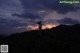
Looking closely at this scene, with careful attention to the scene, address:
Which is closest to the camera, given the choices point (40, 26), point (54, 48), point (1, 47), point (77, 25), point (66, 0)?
point (1, 47)

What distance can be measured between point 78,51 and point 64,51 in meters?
4.10

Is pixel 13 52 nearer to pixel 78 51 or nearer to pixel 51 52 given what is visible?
pixel 51 52

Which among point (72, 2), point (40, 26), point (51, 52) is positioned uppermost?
point (72, 2)

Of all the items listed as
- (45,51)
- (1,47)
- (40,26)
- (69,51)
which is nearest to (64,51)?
(69,51)

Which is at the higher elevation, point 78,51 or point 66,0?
point 66,0

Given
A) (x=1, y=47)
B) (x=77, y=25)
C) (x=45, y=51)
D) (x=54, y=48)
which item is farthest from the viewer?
(x=77, y=25)

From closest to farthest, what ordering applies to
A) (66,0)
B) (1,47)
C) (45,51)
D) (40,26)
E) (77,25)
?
(1,47) → (66,0) → (40,26) → (45,51) → (77,25)

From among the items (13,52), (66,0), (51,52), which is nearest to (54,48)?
(51,52)

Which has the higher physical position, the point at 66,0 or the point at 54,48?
the point at 66,0

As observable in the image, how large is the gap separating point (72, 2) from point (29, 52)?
37496 millimetres

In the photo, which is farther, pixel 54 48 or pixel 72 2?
pixel 54 48

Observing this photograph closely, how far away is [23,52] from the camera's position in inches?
2451

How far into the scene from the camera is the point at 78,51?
6178 centimetres

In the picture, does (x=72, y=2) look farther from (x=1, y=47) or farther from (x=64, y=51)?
(x=64, y=51)
